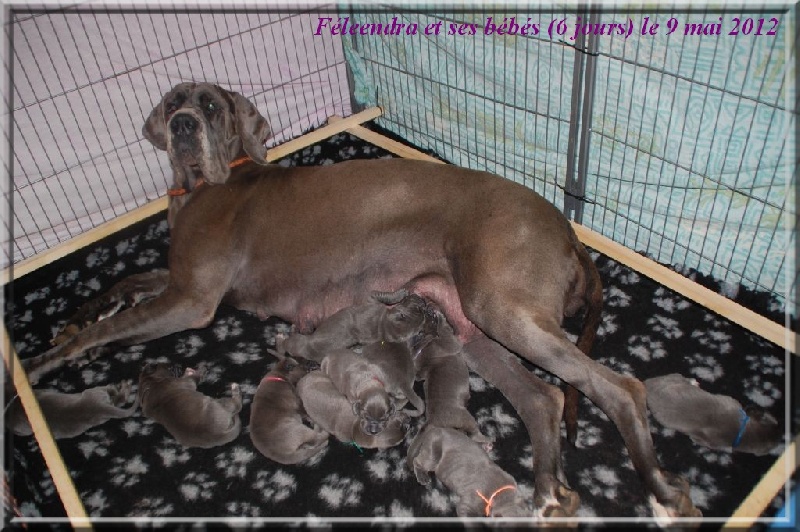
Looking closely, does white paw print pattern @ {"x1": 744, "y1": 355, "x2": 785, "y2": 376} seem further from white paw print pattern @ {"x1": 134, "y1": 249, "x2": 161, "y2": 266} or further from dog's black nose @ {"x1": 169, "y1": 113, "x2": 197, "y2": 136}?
white paw print pattern @ {"x1": 134, "y1": 249, "x2": 161, "y2": 266}

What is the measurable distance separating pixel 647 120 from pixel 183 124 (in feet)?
6.88

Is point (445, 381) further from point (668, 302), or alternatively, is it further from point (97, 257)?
point (97, 257)

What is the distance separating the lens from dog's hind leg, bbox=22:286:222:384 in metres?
2.87

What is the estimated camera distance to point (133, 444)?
266 cm

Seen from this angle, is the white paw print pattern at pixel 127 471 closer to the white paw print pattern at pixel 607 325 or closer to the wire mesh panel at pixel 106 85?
the wire mesh panel at pixel 106 85

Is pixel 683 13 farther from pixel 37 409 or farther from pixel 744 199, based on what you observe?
pixel 37 409

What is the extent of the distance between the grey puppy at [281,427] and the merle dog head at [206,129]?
3.44ft

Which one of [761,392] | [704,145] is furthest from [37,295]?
[761,392]

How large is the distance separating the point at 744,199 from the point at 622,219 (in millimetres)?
643

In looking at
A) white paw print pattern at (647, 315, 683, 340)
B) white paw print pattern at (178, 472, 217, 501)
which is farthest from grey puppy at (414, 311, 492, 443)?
white paw print pattern at (647, 315, 683, 340)

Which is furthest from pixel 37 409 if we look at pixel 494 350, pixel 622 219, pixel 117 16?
pixel 622 219

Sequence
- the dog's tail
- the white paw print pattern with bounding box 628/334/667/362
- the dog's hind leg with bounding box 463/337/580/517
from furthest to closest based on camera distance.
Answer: the white paw print pattern with bounding box 628/334/667/362
the dog's tail
the dog's hind leg with bounding box 463/337/580/517

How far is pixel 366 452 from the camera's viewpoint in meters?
2.54

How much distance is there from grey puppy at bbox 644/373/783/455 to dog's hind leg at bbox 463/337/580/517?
14.9 inches
